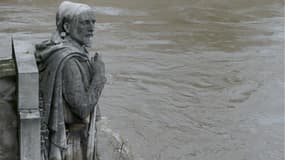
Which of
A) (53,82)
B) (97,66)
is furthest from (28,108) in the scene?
(97,66)

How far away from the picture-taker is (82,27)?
4645mm

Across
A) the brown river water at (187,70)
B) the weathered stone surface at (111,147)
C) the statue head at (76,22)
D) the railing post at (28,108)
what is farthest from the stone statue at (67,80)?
the weathered stone surface at (111,147)

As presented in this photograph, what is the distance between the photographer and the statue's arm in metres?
4.56

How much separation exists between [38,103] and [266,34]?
13.5 meters

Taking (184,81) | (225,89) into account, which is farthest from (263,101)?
(184,81)

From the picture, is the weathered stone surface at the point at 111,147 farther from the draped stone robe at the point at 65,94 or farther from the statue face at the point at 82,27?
the statue face at the point at 82,27

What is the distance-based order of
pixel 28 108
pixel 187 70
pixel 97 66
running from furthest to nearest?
pixel 187 70 → pixel 97 66 → pixel 28 108

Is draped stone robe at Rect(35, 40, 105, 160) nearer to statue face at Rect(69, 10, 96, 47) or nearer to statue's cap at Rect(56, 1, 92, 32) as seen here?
statue face at Rect(69, 10, 96, 47)

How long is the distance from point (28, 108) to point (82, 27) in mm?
769

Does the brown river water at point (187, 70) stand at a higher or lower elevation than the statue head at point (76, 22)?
lower

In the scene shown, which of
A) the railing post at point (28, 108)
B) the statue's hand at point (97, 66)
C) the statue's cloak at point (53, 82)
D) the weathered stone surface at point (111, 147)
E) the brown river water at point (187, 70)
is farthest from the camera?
the brown river water at point (187, 70)

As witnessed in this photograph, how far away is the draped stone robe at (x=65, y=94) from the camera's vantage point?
179 inches

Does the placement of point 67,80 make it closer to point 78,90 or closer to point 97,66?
point 78,90

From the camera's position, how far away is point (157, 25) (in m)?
17.5
